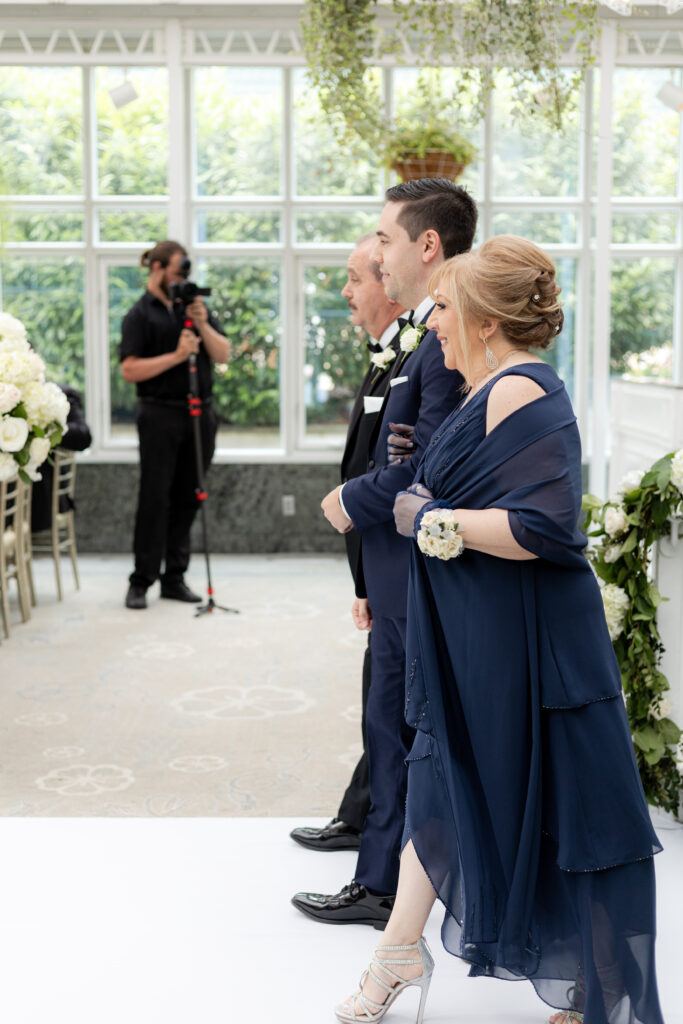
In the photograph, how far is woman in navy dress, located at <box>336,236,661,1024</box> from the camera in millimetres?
1948

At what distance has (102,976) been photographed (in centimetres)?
238

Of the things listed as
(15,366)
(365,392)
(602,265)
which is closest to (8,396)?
(15,366)

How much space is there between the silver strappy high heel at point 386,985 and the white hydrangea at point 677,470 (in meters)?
1.43

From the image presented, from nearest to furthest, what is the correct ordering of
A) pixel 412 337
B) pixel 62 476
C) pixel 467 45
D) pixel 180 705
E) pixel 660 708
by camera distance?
pixel 412 337 < pixel 660 708 < pixel 467 45 < pixel 180 705 < pixel 62 476

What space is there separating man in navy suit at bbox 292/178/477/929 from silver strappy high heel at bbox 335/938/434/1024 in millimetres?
402

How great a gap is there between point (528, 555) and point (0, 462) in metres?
2.14

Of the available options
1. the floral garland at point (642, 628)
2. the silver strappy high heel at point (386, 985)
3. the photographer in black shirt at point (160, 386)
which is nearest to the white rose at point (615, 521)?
the floral garland at point (642, 628)

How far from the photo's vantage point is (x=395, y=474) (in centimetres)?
244

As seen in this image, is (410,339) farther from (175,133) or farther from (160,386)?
(175,133)

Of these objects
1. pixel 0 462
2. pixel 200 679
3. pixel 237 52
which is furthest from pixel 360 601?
pixel 237 52

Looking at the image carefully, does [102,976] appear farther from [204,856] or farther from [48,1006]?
[204,856]

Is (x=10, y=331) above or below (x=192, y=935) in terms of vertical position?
above

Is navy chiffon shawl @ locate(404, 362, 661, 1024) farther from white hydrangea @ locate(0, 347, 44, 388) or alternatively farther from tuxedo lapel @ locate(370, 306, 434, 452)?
white hydrangea @ locate(0, 347, 44, 388)

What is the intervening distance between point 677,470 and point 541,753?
1262 mm
